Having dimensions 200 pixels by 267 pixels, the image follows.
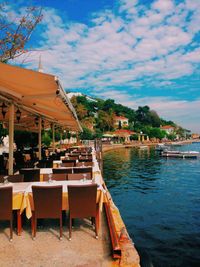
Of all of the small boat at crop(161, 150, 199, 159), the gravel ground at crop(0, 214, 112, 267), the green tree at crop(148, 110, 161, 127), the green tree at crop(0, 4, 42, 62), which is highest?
the green tree at crop(148, 110, 161, 127)

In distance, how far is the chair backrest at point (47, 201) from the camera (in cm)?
385

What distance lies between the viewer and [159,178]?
2325 cm

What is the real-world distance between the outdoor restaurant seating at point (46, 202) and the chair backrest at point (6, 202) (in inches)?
13.4

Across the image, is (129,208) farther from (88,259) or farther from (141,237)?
(88,259)

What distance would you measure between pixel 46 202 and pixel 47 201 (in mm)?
23

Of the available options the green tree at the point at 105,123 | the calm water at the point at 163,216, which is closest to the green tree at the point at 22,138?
the calm water at the point at 163,216

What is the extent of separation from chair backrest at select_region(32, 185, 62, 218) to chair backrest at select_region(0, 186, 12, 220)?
340 millimetres

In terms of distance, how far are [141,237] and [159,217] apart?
2624mm

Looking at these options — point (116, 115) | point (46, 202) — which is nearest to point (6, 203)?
point (46, 202)

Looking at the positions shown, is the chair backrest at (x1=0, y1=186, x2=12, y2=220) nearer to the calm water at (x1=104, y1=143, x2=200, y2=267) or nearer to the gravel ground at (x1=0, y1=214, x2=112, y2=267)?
the gravel ground at (x1=0, y1=214, x2=112, y2=267)

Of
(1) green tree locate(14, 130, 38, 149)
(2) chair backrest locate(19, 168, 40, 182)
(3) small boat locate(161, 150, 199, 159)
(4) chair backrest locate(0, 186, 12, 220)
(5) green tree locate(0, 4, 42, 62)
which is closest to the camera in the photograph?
(4) chair backrest locate(0, 186, 12, 220)

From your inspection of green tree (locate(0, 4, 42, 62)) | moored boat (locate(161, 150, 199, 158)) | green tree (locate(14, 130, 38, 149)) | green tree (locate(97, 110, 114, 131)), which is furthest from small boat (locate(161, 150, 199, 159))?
green tree (locate(97, 110, 114, 131))

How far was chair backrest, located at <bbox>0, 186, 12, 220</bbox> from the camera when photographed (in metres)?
3.72

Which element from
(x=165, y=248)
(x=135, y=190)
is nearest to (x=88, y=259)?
(x=165, y=248)
